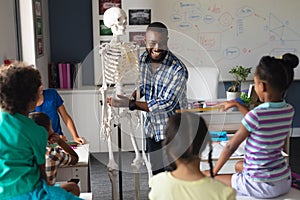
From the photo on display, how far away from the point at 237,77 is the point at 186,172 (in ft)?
9.60

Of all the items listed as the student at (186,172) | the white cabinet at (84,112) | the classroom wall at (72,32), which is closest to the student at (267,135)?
the student at (186,172)

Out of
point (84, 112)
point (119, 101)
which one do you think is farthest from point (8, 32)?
point (84, 112)

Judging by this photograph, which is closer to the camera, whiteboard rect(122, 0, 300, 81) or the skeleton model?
the skeleton model

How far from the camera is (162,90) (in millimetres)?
2447

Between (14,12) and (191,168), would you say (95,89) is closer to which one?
(14,12)

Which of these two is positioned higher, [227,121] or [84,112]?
[227,121]

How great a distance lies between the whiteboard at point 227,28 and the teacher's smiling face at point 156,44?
2.02m

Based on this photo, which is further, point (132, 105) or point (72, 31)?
point (72, 31)

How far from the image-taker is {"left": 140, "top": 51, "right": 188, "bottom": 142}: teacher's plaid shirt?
2414 millimetres

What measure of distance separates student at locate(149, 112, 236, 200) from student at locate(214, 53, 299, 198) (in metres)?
0.46

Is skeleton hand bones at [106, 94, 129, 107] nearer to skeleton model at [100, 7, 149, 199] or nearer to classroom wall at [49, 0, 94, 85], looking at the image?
skeleton model at [100, 7, 149, 199]

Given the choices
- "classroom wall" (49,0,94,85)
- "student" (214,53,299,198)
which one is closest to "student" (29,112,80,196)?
"student" (214,53,299,198)

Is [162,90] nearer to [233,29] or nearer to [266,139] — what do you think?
[266,139]

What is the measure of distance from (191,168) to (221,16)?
3259mm
